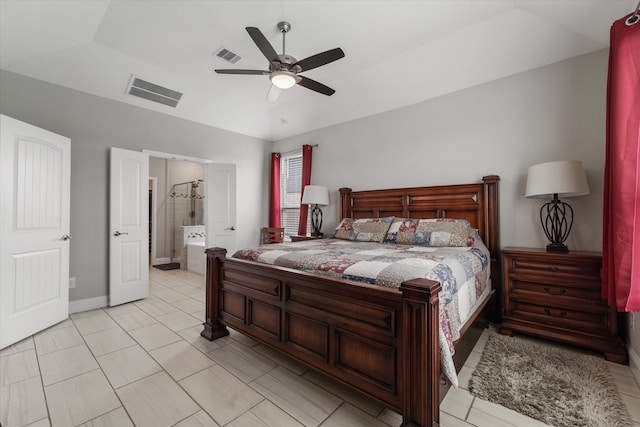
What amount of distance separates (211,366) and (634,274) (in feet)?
9.55

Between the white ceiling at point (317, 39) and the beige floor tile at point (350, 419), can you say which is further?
the white ceiling at point (317, 39)

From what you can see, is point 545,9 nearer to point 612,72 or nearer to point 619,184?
point 612,72

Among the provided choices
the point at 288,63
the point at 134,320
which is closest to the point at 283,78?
the point at 288,63

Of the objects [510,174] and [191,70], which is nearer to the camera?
[510,174]

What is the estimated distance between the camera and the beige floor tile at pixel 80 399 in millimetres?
1581

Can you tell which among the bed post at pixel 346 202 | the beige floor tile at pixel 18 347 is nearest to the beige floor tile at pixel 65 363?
the beige floor tile at pixel 18 347

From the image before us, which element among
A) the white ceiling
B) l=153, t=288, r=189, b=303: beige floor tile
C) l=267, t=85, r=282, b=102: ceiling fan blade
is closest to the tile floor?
l=153, t=288, r=189, b=303: beige floor tile

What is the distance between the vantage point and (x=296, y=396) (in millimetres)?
1744

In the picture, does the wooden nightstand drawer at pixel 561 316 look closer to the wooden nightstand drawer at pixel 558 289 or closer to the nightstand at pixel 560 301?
the nightstand at pixel 560 301

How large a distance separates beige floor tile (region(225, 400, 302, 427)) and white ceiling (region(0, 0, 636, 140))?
3.31m

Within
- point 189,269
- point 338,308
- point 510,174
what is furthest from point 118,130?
point 510,174

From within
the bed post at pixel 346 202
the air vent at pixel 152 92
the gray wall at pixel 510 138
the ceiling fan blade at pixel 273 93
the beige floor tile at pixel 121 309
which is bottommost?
the beige floor tile at pixel 121 309

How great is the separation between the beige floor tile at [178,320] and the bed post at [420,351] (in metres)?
2.42

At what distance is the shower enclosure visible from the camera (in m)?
6.64
